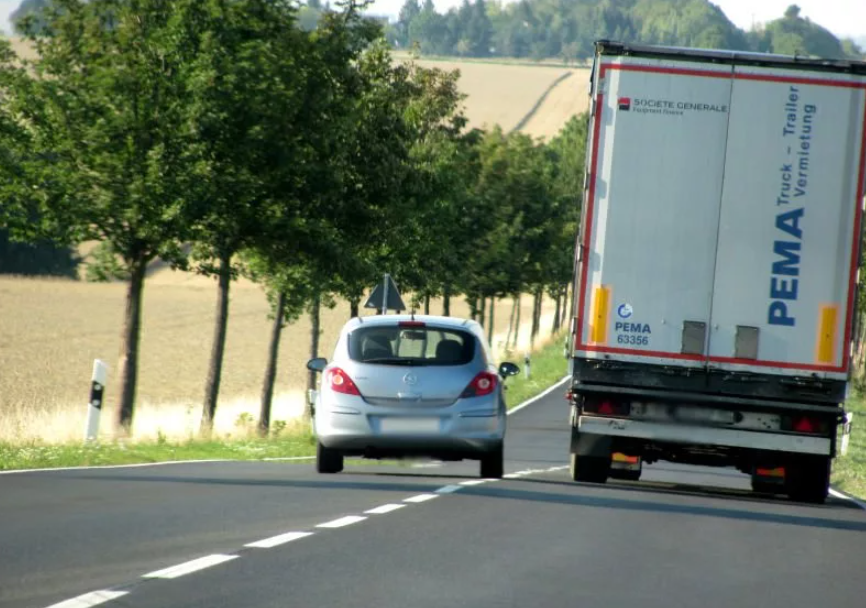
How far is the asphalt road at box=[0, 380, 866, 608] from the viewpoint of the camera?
891 centimetres

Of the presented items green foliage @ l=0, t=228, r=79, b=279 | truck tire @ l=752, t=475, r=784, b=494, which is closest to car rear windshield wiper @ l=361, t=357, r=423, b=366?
truck tire @ l=752, t=475, r=784, b=494

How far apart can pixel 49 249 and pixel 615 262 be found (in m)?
97.0

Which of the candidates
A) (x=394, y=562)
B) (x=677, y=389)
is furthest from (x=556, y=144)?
(x=394, y=562)

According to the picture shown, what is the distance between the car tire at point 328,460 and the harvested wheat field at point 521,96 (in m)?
130

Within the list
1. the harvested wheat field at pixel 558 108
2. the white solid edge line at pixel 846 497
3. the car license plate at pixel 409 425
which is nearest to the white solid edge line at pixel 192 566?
the car license plate at pixel 409 425

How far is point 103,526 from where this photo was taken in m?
11.8

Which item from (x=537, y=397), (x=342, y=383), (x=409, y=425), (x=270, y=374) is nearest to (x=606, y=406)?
(x=409, y=425)

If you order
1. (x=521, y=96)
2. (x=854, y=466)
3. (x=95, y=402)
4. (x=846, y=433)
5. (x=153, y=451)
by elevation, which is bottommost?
(x=854, y=466)

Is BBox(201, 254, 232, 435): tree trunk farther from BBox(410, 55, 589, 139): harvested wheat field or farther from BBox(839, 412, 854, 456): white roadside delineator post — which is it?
BBox(410, 55, 589, 139): harvested wheat field

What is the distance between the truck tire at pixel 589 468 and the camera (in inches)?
732

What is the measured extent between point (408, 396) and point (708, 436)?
2838mm

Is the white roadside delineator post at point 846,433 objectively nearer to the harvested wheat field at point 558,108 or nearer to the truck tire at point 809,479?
the truck tire at point 809,479

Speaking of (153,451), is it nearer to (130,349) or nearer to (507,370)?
(130,349)

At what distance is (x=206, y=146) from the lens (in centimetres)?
2592
